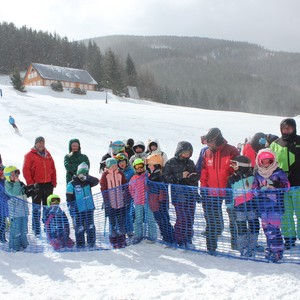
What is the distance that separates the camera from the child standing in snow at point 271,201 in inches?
176

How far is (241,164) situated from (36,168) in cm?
372

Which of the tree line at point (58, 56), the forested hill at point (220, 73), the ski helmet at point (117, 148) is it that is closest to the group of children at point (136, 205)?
the ski helmet at point (117, 148)

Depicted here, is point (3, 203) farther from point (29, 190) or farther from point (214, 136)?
point (214, 136)

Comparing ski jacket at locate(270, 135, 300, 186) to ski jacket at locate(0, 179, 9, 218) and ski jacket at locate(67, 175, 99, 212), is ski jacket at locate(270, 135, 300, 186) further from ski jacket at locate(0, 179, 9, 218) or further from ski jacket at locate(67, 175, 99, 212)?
ski jacket at locate(0, 179, 9, 218)

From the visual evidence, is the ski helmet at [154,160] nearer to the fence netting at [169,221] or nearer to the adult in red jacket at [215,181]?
the fence netting at [169,221]

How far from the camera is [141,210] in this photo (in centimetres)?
547

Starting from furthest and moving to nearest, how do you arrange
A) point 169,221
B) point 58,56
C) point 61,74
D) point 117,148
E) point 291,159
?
point 58,56
point 61,74
point 117,148
point 169,221
point 291,159

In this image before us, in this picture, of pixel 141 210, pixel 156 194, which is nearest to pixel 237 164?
pixel 156 194

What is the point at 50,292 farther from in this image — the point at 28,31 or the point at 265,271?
the point at 28,31

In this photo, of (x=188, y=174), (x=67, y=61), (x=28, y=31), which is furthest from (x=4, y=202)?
(x=28, y=31)

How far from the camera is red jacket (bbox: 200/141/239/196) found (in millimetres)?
5023

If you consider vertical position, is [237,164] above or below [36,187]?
above

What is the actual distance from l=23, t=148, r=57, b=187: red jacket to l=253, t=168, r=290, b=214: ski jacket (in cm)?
383

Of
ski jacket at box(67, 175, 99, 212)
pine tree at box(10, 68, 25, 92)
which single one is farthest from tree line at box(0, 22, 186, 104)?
ski jacket at box(67, 175, 99, 212)
